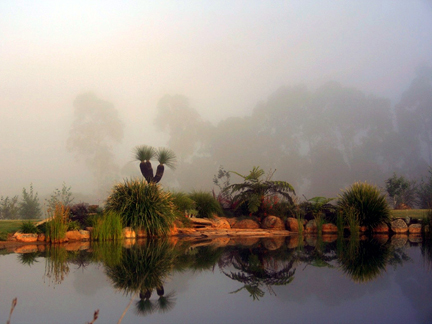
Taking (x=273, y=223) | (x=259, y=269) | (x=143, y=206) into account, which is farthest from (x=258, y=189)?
(x=259, y=269)

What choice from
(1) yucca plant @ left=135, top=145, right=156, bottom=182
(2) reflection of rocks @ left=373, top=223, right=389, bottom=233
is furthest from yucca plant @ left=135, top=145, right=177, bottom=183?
(2) reflection of rocks @ left=373, top=223, right=389, bottom=233

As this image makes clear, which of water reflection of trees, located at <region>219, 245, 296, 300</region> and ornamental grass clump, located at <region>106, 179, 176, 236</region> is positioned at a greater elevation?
ornamental grass clump, located at <region>106, 179, 176, 236</region>

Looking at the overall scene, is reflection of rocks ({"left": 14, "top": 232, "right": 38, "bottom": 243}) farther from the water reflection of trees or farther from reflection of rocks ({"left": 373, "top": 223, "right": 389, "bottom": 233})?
reflection of rocks ({"left": 373, "top": 223, "right": 389, "bottom": 233})

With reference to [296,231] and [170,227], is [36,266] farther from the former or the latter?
[296,231]

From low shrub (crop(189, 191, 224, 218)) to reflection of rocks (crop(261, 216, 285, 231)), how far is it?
2.38 m

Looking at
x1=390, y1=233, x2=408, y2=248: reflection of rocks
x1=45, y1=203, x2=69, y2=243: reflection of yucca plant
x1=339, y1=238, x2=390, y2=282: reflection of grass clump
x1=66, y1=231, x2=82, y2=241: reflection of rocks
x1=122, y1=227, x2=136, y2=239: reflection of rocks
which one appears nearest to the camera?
x1=339, y1=238, x2=390, y2=282: reflection of grass clump

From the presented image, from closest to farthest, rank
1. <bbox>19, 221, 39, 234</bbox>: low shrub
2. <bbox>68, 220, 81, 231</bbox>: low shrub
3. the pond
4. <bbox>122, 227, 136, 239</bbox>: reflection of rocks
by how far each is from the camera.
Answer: the pond, <bbox>19, 221, 39, 234</bbox>: low shrub, <bbox>68, 220, 81, 231</bbox>: low shrub, <bbox>122, 227, 136, 239</bbox>: reflection of rocks

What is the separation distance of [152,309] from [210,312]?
2.14 ft

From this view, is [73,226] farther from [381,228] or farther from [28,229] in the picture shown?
[381,228]

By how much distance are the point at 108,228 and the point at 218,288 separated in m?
8.19

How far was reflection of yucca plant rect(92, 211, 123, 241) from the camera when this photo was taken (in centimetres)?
1234

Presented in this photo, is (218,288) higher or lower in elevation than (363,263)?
higher

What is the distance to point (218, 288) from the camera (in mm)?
5098

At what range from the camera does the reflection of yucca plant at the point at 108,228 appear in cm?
1234
